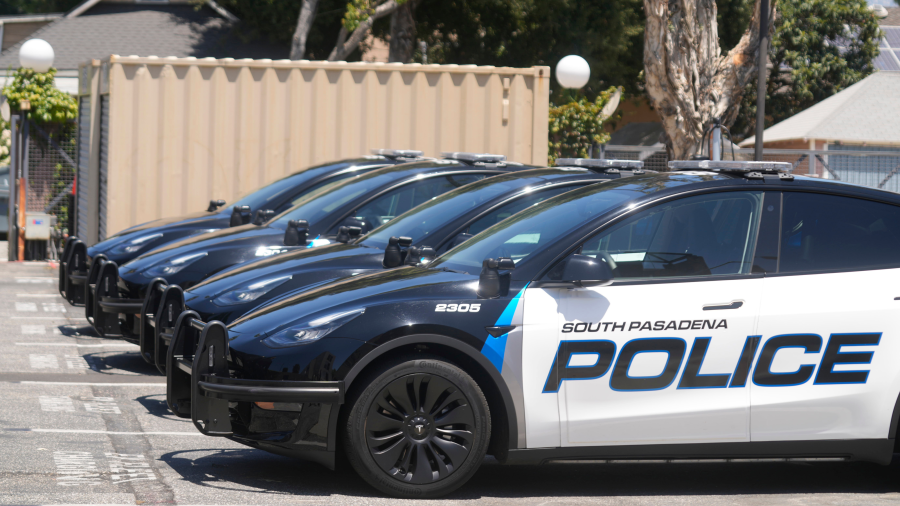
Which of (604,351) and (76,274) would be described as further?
(76,274)

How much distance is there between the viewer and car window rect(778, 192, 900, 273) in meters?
5.18

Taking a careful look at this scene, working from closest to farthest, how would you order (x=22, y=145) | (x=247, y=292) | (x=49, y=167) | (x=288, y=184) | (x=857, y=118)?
(x=247, y=292)
(x=288, y=184)
(x=22, y=145)
(x=49, y=167)
(x=857, y=118)

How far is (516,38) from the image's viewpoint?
30.1 meters

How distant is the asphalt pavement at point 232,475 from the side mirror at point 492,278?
94cm

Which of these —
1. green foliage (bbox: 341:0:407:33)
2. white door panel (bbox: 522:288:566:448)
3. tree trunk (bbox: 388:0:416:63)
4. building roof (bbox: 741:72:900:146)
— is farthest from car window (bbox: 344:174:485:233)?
tree trunk (bbox: 388:0:416:63)

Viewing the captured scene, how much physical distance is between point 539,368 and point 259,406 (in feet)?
4.07

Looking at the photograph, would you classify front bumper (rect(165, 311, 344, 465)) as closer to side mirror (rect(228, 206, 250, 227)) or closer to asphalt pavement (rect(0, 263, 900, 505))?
asphalt pavement (rect(0, 263, 900, 505))

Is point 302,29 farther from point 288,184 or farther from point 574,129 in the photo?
point 288,184

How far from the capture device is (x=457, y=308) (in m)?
4.87

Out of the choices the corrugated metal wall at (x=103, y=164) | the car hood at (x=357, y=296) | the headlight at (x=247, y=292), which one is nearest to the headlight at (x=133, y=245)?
the headlight at (x=247, y=292)

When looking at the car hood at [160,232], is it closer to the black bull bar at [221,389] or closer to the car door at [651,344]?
the black bull bar at [221,389]

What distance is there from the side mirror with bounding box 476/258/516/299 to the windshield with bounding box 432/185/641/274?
7.7 inches

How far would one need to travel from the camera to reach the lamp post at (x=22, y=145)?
16984 mm

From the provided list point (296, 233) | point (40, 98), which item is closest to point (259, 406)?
point (296, 233)
